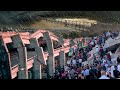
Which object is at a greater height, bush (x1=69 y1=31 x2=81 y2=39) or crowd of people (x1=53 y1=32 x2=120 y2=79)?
bush (x1=69 y1=31 x2=81 y2=39)

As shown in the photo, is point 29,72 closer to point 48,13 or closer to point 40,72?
point 40,72

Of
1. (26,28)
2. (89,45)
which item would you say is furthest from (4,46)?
(89,45)

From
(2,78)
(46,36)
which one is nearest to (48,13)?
(46,36)

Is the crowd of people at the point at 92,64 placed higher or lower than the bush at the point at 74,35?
lower

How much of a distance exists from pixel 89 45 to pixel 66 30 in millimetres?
591

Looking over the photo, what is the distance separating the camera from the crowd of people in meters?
17.1

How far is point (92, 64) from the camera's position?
1731 centimetres

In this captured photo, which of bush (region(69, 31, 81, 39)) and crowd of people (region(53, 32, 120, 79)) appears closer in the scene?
crowd of people (region(53, 32, 120, 79))

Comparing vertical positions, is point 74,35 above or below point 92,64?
above

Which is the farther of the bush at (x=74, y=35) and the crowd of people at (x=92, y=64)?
the bush at (x=74, y=35)

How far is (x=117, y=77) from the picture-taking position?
17.0 m

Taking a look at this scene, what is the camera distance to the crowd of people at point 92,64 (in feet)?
56.2
